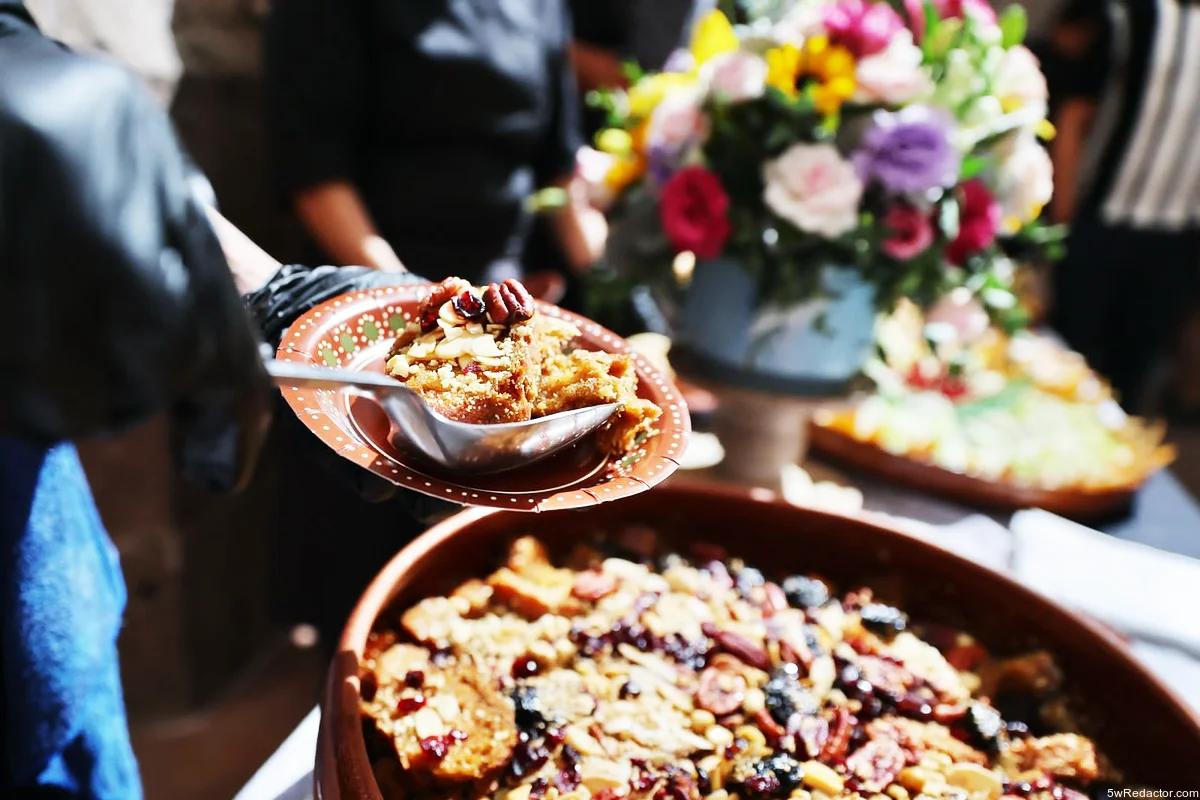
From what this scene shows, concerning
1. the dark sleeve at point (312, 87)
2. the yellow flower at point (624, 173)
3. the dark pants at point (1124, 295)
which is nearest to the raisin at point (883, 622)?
the yellow flower at point (624, 173)

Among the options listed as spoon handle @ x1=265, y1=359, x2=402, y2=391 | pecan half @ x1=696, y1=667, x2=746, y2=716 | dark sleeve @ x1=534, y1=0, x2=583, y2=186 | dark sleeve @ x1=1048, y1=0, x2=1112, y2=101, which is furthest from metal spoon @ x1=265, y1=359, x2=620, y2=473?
dark sleeve @ x1=1048, y1=0, x2=1112, y2=101

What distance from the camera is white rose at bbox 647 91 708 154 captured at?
38.2 inches

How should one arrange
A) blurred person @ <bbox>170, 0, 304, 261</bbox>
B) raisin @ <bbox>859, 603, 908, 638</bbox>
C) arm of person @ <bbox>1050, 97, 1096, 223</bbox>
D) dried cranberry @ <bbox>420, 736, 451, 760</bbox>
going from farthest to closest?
arm of person @ <bbox>1050, 97, 1096, 223</bbox> → blurred person @ <bbox>170, 0, 304, 261</bbox> → raisin @ <bbox>859, 603, 908, 638</bbox> → dried cranberry @ <bbox>420, 736, 451, 760</bbox>

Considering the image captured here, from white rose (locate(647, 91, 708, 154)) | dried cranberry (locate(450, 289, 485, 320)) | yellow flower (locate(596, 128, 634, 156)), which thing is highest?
white rose (locate(647, 91, 708, 154))

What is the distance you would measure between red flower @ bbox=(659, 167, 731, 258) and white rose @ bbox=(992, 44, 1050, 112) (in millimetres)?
373

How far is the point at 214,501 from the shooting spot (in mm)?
1455

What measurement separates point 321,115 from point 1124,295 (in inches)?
104

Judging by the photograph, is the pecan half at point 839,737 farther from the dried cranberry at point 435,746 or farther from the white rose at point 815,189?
→ the white rose at point 815,189

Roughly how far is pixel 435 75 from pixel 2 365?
1012mm

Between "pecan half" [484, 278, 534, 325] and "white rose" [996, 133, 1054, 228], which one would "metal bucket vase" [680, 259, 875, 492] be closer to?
"white rose" [996, 133, 1054, 228]

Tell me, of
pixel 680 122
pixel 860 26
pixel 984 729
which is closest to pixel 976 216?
pixel 860 26

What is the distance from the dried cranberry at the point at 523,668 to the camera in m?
0.65

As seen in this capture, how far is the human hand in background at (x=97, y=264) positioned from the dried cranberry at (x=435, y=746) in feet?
1.03

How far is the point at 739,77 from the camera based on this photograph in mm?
914
